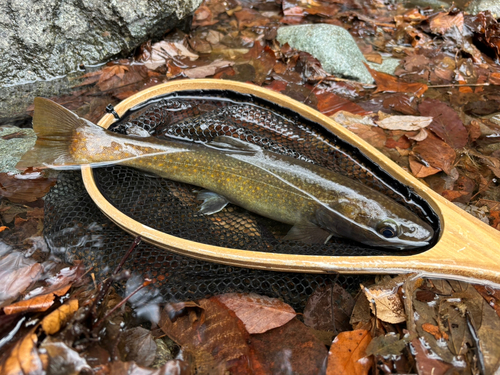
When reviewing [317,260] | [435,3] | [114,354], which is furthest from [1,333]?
[435,3]

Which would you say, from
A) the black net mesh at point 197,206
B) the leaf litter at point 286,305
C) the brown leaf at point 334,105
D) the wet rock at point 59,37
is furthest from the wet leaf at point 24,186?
the brown leaf at point 334,105

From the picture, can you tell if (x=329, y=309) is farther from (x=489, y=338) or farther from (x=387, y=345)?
(x=489, y=338)

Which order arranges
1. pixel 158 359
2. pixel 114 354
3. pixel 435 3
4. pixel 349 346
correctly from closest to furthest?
pixel 114 354
pixel 158 359
pixel 349 346
pixel 435 3

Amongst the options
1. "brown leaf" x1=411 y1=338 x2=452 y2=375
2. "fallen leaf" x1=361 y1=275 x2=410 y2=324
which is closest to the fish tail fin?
"fallen leaf" x1=361 y1=275 x2=410 y2=324

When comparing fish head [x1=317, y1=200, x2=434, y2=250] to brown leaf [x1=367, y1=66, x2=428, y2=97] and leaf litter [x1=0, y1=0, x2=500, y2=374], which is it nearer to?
leaf litter [x1=0, y1=0, x2=500, y2=374]

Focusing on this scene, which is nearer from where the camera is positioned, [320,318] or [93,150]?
[320,318]

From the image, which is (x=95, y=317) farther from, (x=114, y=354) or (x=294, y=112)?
(x=294, y=112)
